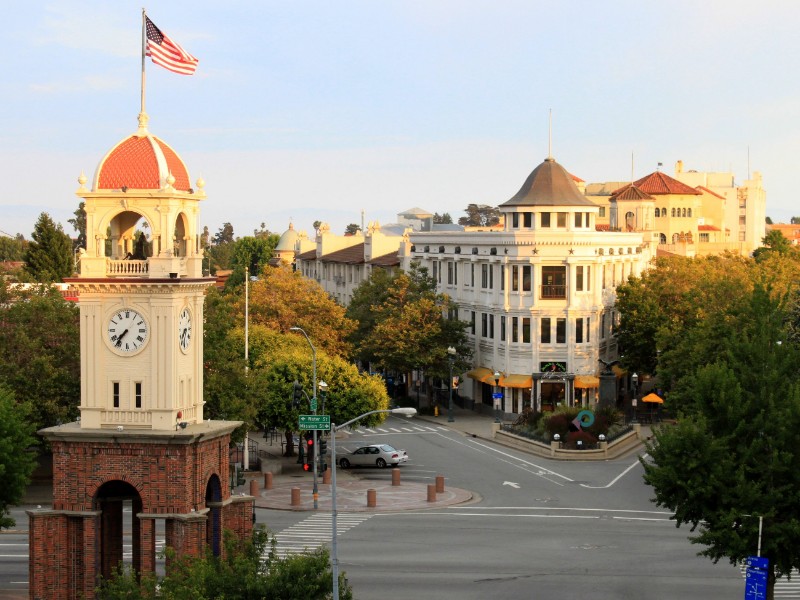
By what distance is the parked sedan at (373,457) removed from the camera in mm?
64625

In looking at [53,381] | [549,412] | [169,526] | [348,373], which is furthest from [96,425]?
[549,412]

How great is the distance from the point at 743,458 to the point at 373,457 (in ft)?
107

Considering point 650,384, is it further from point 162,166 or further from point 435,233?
point 162,166

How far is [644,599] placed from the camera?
37156 millimetres

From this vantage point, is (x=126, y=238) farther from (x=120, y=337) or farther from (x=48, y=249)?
(x=48, y=249)

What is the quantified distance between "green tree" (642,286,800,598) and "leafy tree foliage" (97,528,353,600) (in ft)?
36.8

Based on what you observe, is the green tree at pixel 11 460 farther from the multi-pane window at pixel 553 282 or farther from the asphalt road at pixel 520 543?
the multi-pane window at pixel 553 282

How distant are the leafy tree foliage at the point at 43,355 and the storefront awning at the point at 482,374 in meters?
32.3

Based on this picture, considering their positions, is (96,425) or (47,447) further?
(47,447)

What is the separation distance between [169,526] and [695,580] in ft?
57.6

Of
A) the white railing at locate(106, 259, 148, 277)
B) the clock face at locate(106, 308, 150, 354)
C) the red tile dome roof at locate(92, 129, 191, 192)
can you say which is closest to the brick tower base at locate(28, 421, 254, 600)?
the clock face at locate(106, 308, 150, 354)

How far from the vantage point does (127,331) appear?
30.2 m

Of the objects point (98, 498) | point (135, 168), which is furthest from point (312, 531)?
point (135, 168)

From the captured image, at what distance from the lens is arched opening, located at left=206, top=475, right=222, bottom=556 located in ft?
102
